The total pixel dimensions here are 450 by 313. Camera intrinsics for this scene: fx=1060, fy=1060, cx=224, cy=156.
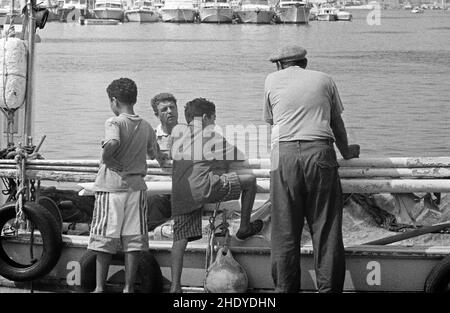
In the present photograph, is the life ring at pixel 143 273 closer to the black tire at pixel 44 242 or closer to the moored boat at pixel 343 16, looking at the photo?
the black tire at pixel 44 242

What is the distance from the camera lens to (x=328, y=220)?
7.03m

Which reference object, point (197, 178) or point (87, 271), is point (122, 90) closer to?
point (197, 178)

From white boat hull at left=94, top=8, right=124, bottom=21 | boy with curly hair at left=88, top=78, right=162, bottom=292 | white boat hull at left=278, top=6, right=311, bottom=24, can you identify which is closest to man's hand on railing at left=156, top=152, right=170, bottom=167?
boy with curly hair at left=88, top=78, right=162, bottom=292

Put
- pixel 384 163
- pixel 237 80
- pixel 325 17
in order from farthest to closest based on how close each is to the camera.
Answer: pixel 325 17
pixel 237 80
pixel 384 163

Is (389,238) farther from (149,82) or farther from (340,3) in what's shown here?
(340,3)

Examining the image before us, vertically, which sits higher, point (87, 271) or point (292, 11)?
point (292, 11)

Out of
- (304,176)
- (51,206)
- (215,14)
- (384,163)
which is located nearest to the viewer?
(304,176)

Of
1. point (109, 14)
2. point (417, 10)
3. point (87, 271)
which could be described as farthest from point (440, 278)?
point (417, 10)

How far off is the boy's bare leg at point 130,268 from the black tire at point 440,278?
2042mm

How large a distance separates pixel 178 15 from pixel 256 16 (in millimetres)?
8520

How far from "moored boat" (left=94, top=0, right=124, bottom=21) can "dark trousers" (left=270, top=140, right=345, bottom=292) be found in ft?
315

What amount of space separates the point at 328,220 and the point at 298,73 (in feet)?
3.31

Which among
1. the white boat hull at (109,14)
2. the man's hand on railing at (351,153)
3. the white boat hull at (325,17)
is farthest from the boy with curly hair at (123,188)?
the white boat hull at (325,17)

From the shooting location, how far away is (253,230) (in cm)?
779
